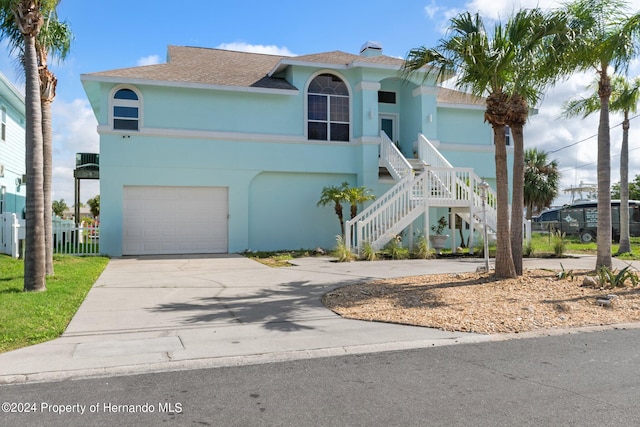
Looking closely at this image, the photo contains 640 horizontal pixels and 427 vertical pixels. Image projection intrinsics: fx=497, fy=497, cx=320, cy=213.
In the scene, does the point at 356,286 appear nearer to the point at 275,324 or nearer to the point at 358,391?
the point at 275,324

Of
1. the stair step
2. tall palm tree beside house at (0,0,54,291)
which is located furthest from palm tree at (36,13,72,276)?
the stair step

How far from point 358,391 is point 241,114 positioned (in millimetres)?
15190

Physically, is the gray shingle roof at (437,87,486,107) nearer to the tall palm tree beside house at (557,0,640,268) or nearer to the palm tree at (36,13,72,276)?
the tall palm tree beside house at (557,0,640,268)

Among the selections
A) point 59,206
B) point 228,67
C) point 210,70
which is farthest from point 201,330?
point 59,206

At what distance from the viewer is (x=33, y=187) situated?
892cm

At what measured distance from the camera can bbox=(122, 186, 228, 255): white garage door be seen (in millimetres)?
17344

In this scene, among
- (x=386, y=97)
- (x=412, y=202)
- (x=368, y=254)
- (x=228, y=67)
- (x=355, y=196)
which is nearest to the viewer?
(x=368, y=254)

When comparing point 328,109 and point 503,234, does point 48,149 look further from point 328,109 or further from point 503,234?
point 328,109

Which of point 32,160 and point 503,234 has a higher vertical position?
point 32,160

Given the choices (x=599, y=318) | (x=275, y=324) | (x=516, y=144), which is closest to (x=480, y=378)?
(x=275, y=324)

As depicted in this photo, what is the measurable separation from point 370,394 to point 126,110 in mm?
15441

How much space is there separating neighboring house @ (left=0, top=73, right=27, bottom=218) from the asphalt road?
18382 mm

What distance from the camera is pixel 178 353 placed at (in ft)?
19.0

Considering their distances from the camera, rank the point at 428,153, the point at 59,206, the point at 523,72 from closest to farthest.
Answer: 1. the point at 523,72
2. the point at 428,153
3. the point at 59,206
